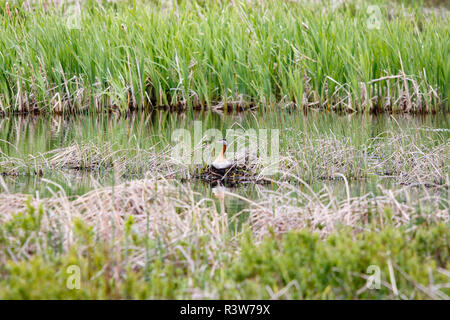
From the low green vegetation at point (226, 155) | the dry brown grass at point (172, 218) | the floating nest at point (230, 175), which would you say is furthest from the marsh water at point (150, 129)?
the dry brown grass at point (172, 218)

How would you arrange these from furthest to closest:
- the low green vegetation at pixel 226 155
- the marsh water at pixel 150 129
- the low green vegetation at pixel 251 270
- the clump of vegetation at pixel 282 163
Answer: the clump of vegetation at pixel 282 163, the marsh water at pixel 150 129, the low green vegetation at pixel 226 155, the low green vegetation at pixel 251 270

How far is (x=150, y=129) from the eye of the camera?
10.8 metres

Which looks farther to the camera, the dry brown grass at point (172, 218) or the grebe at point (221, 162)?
the grebe at point (221, 162)

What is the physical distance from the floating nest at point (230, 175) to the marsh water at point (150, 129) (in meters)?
0.18

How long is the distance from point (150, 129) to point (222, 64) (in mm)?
3045

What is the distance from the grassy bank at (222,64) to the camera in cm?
1233

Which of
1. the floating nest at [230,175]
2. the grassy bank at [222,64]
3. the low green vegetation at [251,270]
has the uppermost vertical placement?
the grassy bank at [222,64]

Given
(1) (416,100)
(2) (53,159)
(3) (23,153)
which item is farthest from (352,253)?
(1) (416,100)

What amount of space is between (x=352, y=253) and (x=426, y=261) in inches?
20.2

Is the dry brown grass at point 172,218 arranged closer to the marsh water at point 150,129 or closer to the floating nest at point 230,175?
the marsh water at point 150,129

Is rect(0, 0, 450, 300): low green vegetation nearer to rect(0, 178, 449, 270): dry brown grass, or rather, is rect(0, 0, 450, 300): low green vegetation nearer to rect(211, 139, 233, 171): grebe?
rect(0, 178, 449, 270): dry brown grass

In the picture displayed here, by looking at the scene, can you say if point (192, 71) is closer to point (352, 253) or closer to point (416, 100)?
point (416, 100)

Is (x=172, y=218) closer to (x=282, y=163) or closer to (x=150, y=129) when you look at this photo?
(x=282, y=163)

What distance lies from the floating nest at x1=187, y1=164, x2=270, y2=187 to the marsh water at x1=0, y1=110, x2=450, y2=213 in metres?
0.18
